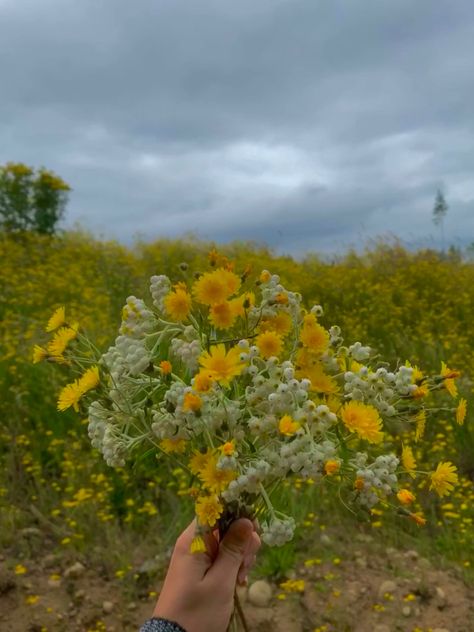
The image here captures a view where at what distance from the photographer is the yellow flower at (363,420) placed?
1.14 m

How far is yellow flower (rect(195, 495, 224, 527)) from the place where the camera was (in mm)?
1142

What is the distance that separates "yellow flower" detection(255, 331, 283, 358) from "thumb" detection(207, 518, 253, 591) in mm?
325

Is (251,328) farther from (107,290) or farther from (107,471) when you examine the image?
(107,290)

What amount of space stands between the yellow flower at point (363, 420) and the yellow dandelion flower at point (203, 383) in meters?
0.23

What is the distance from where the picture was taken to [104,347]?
4.49m

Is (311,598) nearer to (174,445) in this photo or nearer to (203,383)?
(174,445)

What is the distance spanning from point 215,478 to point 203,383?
16cm

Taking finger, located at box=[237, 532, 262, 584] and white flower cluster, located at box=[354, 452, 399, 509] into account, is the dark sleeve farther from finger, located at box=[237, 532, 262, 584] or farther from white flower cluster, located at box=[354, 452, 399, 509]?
white flower cluster, located at box=[354, 452, 399, 509]

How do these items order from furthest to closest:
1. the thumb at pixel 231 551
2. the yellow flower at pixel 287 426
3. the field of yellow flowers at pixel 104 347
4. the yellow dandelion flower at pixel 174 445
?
the field of yellow flowers at pixel 104 347, the thumb at pixel 231 551, the yellow dandelion flower at pixel 174 445, the yellow flower at pixel 287 426

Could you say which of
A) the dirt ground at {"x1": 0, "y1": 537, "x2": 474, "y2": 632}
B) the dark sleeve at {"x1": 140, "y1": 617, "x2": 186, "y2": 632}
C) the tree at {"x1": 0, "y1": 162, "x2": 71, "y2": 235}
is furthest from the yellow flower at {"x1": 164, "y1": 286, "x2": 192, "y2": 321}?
the tree at {"x1": 0, "y1": 162, "x2": 71, "y2": 235}

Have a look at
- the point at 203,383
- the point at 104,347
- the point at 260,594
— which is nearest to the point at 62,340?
the point at 203,383

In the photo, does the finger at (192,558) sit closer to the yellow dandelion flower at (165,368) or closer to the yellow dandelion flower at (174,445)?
the yellow dandelion flower at (174,445)

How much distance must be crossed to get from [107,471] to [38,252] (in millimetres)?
5565

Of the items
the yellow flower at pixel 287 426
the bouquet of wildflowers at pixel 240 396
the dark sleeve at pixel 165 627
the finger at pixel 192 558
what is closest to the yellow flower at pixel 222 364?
the bouquet of wildflowers at pixel 240 396
